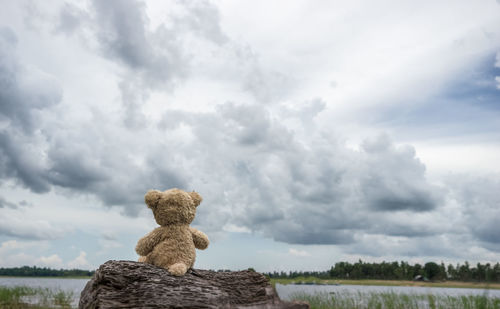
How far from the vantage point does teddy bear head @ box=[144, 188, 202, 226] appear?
16.6 feet

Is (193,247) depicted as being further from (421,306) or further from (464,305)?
(421,306)

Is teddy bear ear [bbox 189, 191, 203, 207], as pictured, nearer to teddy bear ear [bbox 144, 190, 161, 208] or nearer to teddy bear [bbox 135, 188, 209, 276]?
teddy bear [bbox 135, 188, 209, 276]

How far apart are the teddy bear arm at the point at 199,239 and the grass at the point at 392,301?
607 cm

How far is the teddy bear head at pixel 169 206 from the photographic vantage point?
5.07 metres

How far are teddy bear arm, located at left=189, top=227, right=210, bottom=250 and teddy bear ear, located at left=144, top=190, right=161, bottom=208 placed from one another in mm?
662

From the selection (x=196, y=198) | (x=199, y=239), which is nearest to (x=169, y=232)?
(x=199, y=239)

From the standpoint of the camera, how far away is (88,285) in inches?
178

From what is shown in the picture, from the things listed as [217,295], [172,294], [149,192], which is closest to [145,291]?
[172,294]

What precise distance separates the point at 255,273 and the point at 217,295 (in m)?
0.73

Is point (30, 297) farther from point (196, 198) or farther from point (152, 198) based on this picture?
point (196, 198)

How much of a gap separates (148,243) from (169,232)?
13.5 inches

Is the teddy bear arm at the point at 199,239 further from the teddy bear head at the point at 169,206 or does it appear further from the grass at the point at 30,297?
the grass at the point at 30,297

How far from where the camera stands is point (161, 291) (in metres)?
4.18

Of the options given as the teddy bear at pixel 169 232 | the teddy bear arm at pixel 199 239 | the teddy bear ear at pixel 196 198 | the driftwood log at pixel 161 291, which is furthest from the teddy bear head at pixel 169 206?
the driftwood log at pixel 161 291
